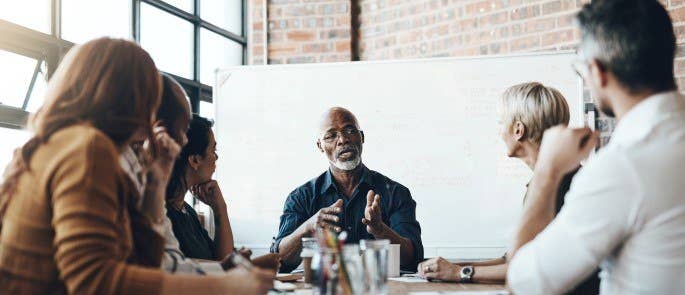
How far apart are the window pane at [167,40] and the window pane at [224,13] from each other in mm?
224

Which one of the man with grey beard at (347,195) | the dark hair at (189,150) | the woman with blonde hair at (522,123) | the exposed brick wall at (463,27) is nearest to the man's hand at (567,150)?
the woman with blonde hair at (522,123)

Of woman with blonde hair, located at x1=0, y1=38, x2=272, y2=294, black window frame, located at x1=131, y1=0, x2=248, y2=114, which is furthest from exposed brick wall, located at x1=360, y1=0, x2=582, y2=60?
woman with blonde hair, located at x1=0, y1=38, x2=272, y2=294

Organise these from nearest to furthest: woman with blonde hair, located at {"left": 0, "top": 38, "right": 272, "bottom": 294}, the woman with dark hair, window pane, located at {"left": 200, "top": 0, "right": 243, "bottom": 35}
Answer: woman with blonde hair, located at {"left": 0, "top": 38, "right": 272, "bottom": 294} → the woman with dark hair → window pane, located at {"left": 200, "top": 0, "right": 243, "bottom": 35}

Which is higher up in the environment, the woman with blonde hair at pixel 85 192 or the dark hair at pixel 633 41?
the dark hair at pixel 633 41

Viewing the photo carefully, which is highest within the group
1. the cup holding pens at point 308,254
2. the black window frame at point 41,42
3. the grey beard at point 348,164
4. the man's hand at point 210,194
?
the black window frame at point 41,42

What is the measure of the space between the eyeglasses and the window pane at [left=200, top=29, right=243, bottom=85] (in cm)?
151

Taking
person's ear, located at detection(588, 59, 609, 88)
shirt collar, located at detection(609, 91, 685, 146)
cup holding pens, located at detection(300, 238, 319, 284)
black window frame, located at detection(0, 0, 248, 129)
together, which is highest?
black window frame, located at detection(0, 0, 248, 129)

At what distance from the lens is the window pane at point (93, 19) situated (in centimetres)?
383

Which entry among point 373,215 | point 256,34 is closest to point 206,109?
point 256,34

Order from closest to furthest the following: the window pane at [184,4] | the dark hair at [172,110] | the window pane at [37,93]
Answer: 1. the dark hair at [172,110]
2. the window pane at [37,93]
3. the window pane at [184,4]

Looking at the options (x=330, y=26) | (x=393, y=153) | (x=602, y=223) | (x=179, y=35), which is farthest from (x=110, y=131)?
(x=330, y=26)

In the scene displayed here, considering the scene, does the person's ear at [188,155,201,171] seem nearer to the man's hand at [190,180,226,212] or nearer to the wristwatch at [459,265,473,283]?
the man's hand at [190,180,226,212]

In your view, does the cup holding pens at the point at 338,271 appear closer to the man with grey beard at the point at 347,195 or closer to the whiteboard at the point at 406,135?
the man with grey beard at the point at 347,195

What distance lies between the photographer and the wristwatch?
2289 millimetres
